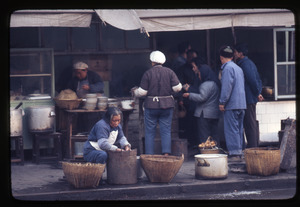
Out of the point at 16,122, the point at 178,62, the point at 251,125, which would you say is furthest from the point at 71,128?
the point at 251,125

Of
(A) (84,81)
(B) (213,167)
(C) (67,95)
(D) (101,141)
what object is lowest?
(B) (213,167)

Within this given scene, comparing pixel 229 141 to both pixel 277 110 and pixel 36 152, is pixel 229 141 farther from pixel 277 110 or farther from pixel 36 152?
pixel 36 152

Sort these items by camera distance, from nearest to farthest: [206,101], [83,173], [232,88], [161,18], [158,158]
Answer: [83,173] → [158,158] → [232,88] → [161,18] → [206,101]

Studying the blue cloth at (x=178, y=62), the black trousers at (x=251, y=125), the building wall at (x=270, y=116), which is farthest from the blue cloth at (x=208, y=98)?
the building wall at (x=270, y=116)

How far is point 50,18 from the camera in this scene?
31.5 feet

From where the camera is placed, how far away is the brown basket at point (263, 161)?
895 centimetres

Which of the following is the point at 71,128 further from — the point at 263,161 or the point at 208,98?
the point at 263,161

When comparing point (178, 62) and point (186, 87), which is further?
point (178, 62)

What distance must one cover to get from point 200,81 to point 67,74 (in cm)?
263

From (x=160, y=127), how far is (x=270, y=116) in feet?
9.34

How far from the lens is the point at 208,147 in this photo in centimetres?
1004
